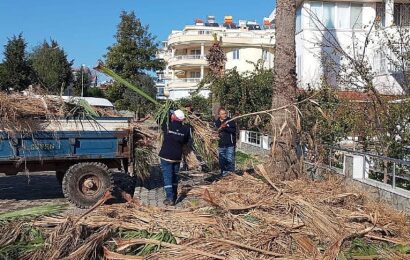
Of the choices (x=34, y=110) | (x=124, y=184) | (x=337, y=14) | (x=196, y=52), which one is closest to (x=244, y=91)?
(x=124, y=184)

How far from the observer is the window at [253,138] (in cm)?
1839

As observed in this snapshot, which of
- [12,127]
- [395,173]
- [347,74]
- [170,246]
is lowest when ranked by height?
[170,246]

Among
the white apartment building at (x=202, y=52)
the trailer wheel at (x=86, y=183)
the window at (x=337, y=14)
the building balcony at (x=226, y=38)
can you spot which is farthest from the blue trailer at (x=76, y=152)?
the building balcony at (x=226, y=38)

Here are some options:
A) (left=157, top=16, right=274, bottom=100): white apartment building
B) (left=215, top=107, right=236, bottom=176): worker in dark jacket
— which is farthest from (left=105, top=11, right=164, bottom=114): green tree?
(left=215, top=107, right=236, bottom=176): worker in dark jacket

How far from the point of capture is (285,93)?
10.4m

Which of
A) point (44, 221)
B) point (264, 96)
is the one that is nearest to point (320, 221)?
point (44, 221)

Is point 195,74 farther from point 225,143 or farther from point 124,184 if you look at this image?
point 225,143

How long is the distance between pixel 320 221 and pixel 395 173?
285cm

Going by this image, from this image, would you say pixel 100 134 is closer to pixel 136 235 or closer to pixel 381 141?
pixel 136 235

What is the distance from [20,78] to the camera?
109ft

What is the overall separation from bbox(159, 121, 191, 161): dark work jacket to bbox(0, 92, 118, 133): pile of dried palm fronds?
5.20 feet

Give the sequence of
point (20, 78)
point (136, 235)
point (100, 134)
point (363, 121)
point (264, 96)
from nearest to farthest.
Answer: point (136, 235)
point (100, 134)
point (363, 121)
point (264, 96)
point (20, 78)

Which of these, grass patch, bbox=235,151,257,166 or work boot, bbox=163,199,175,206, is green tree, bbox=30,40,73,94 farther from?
work boot, bbox=163,199,175,206

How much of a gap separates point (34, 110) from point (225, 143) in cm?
425
